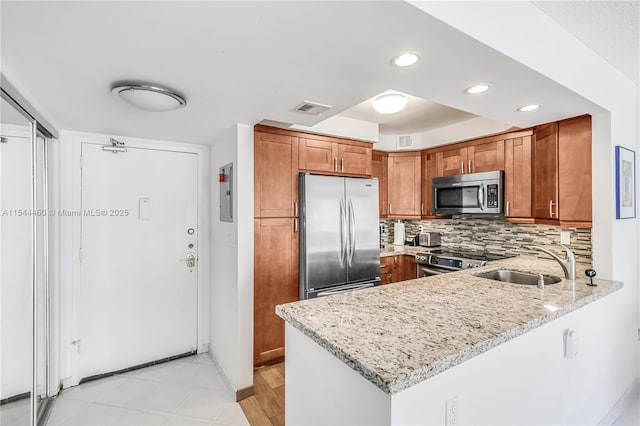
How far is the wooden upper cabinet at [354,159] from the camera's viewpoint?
296cm

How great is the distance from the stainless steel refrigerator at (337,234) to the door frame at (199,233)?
3.60 feet

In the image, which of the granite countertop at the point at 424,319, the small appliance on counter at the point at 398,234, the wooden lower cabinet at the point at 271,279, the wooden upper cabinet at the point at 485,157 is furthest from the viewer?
the small appliance on counter at the point at 398,234

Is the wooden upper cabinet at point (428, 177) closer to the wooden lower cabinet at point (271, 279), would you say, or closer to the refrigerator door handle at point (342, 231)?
the refrigerator door handle at point (342, 231)

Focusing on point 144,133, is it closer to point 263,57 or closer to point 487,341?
point 263,57

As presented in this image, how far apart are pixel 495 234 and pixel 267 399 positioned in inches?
114

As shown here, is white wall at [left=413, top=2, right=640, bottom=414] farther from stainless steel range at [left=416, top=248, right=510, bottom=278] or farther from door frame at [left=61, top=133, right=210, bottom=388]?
door frame at [left=61, top=133, right=210, bottom=388]

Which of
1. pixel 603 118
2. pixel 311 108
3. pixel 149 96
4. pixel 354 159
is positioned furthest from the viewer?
pixel 354 159

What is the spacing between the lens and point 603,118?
7.02 ft

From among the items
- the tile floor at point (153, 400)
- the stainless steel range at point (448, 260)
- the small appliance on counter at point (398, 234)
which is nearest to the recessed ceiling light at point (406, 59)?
the stainless steel range at point (448, 260)

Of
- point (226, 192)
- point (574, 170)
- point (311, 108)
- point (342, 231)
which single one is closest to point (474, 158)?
point (574, 170)

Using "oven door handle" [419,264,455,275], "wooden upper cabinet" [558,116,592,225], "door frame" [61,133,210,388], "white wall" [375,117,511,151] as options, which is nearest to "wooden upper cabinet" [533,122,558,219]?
"wooden upper cabinet" [558,116,592,225]

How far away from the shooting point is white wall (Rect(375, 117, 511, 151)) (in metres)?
3.13

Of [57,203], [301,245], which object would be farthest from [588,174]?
[57,203]

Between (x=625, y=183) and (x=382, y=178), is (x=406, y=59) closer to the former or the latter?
(x=625, y=183)
